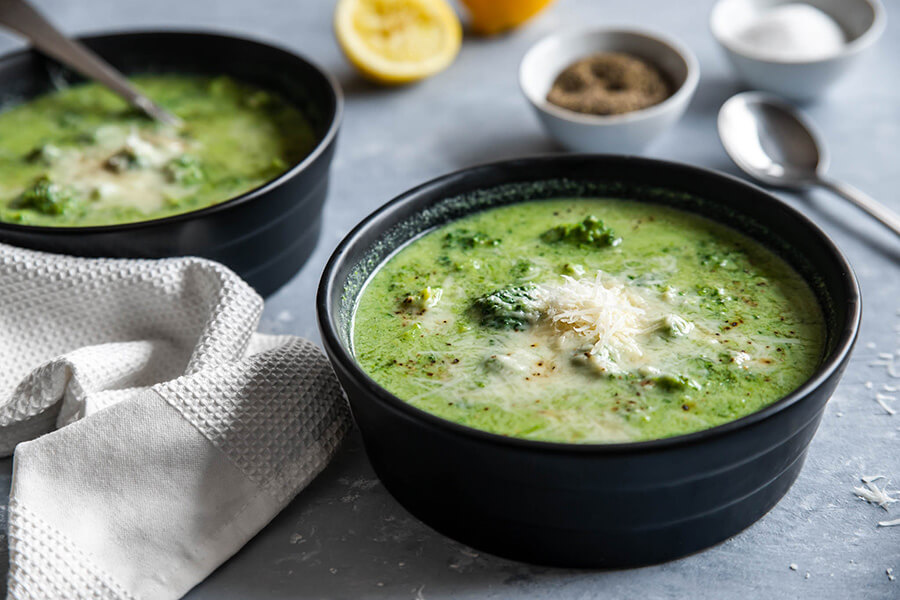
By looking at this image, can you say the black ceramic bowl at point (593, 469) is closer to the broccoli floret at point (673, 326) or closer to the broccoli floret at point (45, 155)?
the broccoli floret at point (673, 326)

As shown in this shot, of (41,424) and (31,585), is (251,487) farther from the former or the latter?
(41,424)

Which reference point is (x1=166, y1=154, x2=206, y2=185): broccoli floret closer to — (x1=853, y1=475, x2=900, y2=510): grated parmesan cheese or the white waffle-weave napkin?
the white waffle-weave napkin

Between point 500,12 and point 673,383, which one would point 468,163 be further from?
point 673,383

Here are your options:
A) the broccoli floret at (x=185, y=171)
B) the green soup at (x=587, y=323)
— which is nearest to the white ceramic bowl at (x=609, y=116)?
the green soup at (x=587, y=323)

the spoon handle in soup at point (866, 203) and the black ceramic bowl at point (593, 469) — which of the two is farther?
the spoon handle in soup at point (866, 203)

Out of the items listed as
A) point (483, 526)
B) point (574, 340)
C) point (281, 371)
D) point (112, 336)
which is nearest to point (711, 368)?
point (574, 340)

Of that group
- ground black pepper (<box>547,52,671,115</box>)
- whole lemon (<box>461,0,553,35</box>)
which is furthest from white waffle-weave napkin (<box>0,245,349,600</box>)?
whole lemon (<box>461,0,553,35</box>)
